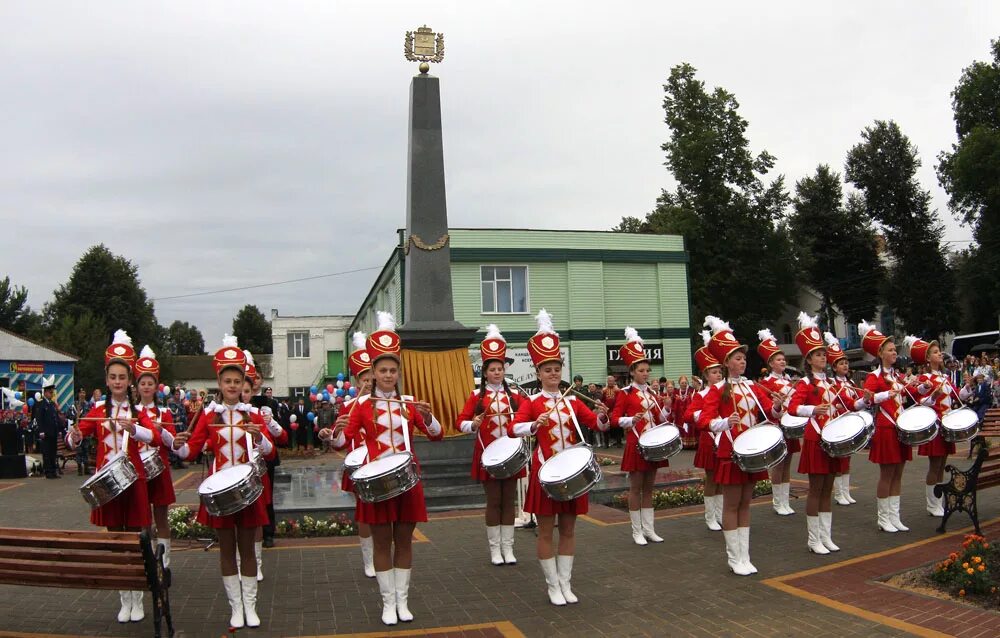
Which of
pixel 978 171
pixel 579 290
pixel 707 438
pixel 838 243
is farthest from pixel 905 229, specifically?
pixel 707 438

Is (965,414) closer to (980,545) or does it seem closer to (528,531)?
(980,545)

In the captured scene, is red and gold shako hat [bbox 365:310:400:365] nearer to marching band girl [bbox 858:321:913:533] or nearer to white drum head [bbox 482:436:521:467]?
white drum head [bbox 482:436:521:467]

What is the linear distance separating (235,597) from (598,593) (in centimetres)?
312

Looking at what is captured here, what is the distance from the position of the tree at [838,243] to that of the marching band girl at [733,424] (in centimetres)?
4511

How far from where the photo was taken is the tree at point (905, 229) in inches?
1837

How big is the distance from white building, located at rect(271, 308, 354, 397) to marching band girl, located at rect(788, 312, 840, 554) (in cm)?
6033

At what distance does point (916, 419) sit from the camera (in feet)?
30.6

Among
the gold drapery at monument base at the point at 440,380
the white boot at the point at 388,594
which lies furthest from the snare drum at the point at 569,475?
the gold drapery at monument base at the point at 440,380

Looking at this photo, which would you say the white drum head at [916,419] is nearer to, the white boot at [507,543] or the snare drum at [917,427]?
the snare drum at [917,427]

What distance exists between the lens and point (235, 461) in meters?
6.83

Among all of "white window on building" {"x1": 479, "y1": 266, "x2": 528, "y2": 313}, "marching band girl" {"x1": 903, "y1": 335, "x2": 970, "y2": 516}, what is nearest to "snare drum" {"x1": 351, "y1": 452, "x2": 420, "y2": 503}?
"marching band girl" {"x1": 903, "y1": 335, "x2": 970, "y2": 516}

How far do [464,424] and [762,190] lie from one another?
41022mm

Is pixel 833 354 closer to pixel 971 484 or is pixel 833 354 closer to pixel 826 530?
pixel 971 484

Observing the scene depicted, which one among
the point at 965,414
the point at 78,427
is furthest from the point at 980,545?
the point at 78,427
